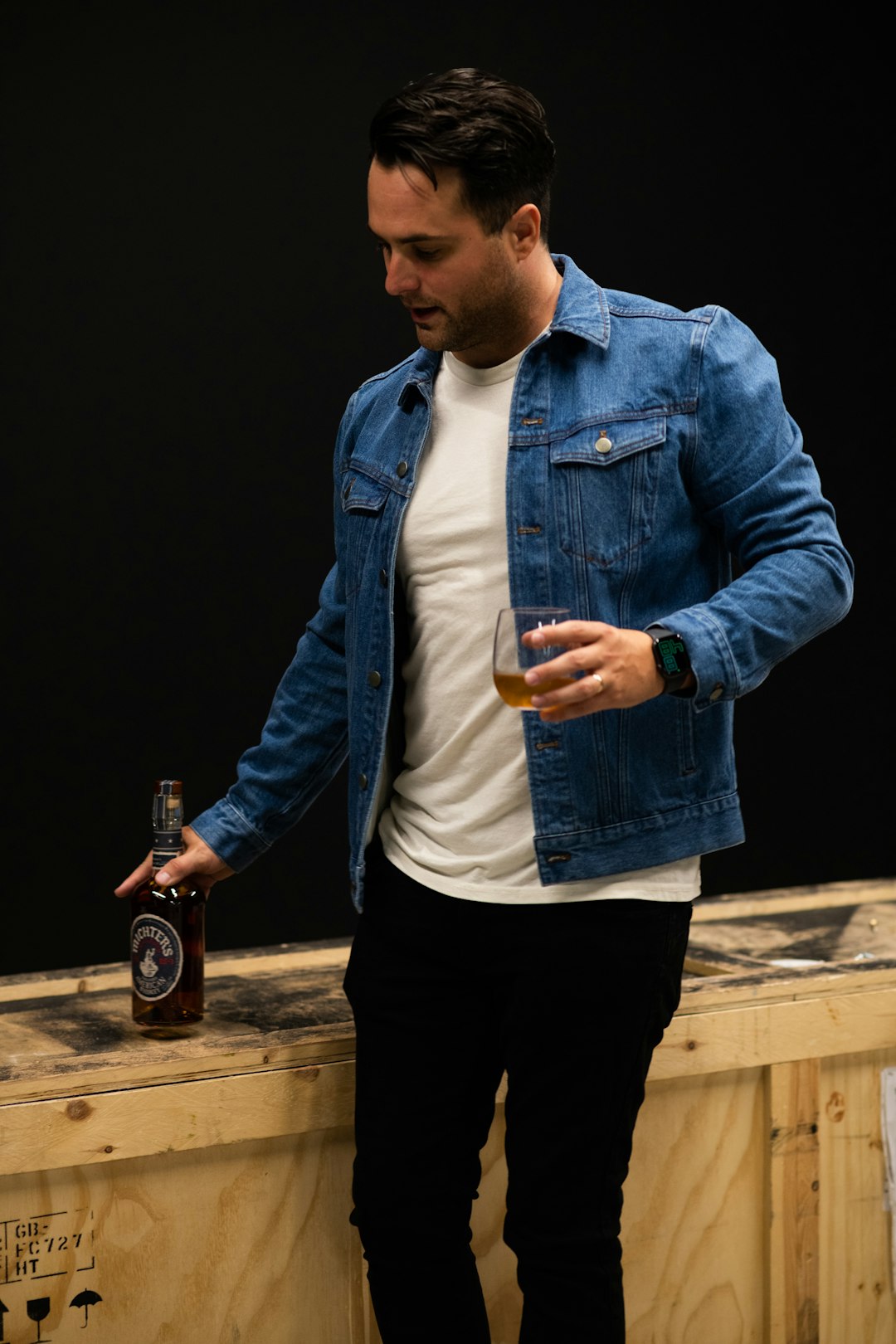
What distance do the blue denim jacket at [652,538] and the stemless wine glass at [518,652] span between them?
0.13m

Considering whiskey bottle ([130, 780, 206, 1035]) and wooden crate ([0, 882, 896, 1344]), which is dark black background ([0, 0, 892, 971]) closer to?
wooden crate ([0, 882, 896, 1344])

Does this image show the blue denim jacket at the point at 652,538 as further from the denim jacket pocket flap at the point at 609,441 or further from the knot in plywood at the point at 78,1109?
the knot in plywood at the point at 78,1109

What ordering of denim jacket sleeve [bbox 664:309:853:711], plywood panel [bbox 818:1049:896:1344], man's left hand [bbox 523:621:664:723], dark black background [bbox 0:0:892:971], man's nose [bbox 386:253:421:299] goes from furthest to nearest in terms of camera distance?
dark black background [bbox 0:0:892:971]
plywood panel [bbox 818:1049:896:1344]
man's nose [bbox 386:253:421:299]
denim jacket sleeve [bbox 664:309:853:711]
man's left hand [bbox 523:621:664:723]

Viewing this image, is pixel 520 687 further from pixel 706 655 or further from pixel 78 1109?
pixel 78 1109

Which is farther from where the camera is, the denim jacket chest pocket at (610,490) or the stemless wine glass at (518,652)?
the denim jacket chest pocket at (610,490)

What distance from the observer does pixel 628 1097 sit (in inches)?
63.1

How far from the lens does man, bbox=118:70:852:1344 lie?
1564 mm

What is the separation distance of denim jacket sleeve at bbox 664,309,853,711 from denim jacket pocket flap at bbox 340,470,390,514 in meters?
0.35

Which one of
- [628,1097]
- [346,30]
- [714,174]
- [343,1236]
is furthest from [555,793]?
[714,174]

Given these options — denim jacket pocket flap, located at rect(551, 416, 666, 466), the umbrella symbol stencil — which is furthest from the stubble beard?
the umbrella symbol stencil

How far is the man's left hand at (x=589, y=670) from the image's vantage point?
1385mm

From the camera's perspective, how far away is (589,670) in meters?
1.40

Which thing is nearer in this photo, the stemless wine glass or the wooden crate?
the stemless wine glass

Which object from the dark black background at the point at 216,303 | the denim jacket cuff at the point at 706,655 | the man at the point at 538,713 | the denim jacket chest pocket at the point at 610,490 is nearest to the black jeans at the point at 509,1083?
the man at the point at 538,713
